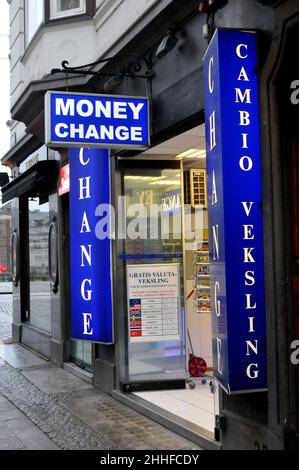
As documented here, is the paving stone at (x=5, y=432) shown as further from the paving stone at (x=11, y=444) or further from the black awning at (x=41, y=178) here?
the black awning at (x=41, y=178)

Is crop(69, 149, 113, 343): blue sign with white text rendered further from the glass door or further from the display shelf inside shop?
the display shelf inside shop

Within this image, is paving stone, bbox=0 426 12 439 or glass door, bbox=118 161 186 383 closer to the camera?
paving stone, bbox=0 426 12 439

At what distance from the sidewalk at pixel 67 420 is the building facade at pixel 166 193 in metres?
0.22

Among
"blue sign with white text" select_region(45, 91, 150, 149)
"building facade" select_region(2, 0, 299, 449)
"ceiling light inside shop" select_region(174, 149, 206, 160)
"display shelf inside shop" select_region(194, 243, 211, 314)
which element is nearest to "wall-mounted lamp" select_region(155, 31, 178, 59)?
"building facade" select_region(2, 0, 299, 449)

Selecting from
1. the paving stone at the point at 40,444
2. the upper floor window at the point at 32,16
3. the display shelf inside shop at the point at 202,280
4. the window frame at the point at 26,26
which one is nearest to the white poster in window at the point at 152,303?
the display shelf inside shop at the point at 202,280

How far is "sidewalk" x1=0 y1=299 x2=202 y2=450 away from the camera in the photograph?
5.64 metres

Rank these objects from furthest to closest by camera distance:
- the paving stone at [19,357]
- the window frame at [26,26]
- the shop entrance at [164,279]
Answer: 1. the paving stone at [19,357]
2. the window frame at [26,26]
3. the shop entrance at [164,279]

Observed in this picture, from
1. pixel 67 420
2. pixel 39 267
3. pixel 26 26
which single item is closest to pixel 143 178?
pixel 67 420

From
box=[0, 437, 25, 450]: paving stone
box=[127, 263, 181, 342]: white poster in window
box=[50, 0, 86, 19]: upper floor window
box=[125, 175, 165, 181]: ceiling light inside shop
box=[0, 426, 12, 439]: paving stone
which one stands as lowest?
box=[0, 426, 12, 439]: paving stone

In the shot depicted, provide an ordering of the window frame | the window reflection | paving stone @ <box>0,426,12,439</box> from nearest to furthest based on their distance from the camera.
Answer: paving stone @ <box>0,426,12,439</box>, the window frame, the window reflection

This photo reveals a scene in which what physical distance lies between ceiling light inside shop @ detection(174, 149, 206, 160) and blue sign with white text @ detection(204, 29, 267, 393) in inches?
108

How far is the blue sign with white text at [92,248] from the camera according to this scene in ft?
25.3

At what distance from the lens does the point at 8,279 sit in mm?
52781

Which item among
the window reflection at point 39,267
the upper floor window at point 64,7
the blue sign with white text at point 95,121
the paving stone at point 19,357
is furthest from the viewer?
the window reflection at point 39,267
